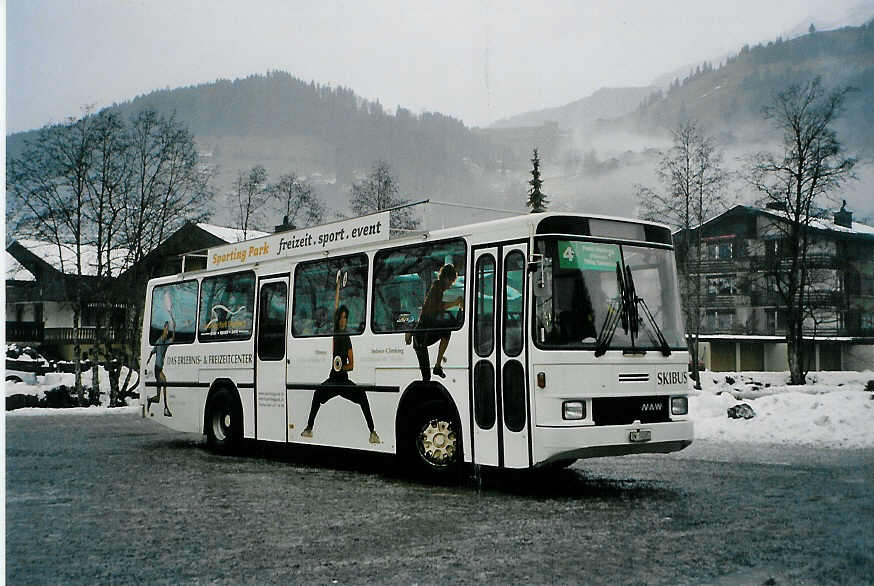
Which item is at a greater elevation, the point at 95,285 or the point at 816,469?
the point at 95,285

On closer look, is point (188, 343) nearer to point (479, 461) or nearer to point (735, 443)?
point (479, 461)

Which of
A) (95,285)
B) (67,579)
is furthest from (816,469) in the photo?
(95,285)

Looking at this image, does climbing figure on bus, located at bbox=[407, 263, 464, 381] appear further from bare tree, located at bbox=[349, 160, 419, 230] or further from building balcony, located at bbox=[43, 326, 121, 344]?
building balcony, located at bbox=[43, 326, 121, 344]

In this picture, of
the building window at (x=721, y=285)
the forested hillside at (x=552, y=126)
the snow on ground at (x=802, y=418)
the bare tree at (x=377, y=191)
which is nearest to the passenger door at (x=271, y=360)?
the forested hillside at (x=552, y=126)

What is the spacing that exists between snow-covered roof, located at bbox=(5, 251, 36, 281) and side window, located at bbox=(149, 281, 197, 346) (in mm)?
16499

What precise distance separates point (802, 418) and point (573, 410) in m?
8.48

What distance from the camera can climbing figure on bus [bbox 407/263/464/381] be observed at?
31.5ft

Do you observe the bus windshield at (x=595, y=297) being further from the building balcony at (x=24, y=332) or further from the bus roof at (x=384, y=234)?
the building balcony at (x=24, y=332)

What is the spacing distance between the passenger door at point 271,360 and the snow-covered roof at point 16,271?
20.1 meters

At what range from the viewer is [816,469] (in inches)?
434

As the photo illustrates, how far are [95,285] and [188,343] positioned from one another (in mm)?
18122

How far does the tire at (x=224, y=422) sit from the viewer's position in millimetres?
13039

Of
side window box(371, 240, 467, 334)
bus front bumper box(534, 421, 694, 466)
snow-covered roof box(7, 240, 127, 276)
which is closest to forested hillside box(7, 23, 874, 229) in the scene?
snow-covered roof box(7, 240, 127, 276)

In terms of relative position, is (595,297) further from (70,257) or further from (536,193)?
(70,257)
